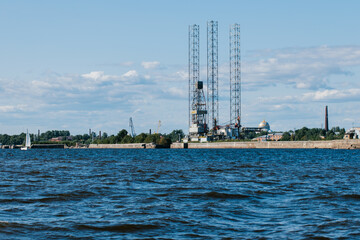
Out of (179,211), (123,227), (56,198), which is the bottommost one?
(123,227)

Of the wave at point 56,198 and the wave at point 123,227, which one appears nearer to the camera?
the wave at point 123,227

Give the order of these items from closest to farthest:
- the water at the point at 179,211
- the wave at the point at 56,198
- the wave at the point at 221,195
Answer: the water at the point at 179,211 → the wave at the point at 56,198 → the wave at the point at 221,195

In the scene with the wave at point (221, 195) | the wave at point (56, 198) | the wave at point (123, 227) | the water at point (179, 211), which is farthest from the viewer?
the wave at point (221, 195)

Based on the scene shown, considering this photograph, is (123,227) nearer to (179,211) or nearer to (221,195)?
(179,211)

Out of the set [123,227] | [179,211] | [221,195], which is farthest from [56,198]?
[123,227]

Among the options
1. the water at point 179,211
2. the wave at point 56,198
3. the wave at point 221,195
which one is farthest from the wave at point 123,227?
the wave at point 221,195

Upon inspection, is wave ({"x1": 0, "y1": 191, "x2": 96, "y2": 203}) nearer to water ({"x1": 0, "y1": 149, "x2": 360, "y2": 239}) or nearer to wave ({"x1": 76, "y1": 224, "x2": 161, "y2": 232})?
water ({"x1": 0, "y1": 149, "x2": 360, "y2": 239})

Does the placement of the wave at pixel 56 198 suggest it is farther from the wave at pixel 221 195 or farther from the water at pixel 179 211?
the wave at pixel 221 195

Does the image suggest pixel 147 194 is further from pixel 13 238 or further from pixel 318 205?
pixel 13 238

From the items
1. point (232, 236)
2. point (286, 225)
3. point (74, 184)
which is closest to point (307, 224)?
point (286, 225)

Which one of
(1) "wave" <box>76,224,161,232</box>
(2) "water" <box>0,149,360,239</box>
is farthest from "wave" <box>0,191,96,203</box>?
(1) "wave" <box>76,224,161,232</box>

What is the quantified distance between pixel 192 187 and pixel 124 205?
9252 millimetres

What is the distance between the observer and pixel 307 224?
19750mm

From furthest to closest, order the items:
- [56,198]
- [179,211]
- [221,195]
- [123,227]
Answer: [221,195]
[56,198]
[179,211]
[123,227]
